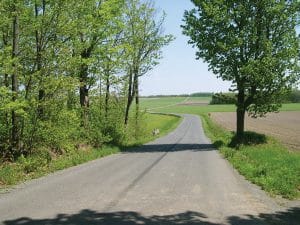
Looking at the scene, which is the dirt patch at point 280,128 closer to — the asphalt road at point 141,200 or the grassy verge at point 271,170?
the grassy verge at point 271,170

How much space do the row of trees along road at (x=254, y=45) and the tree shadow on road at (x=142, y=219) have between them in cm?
2147

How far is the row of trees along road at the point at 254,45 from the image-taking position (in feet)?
104

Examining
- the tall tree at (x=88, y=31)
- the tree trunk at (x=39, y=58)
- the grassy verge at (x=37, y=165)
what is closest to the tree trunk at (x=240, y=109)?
the tall tree at (x=88, y=31)

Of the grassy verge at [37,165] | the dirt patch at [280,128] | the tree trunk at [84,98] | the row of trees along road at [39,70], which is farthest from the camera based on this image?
the dirt patch at [280,128]

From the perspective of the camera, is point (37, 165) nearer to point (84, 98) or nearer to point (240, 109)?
point (84, 98)

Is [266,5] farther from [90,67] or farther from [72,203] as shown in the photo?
[72,203]

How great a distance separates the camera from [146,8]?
4381cm

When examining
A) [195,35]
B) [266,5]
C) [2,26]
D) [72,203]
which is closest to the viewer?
[72,203]

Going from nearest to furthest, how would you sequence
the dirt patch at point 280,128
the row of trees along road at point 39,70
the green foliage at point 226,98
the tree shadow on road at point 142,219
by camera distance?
the tree shadow on road at point 142,219
the row of trees along road at point 39,70
the green foliage at point 226,98
the dirt patch at point 280,128

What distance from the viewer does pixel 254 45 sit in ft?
106

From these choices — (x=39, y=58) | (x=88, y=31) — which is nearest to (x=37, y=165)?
(x=39, y=58)

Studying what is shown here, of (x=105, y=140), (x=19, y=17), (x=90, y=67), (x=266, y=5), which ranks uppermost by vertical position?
(x=266, y=5)

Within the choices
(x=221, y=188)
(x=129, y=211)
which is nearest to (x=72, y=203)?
(x=129, y=211)

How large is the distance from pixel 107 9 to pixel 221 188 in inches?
620
